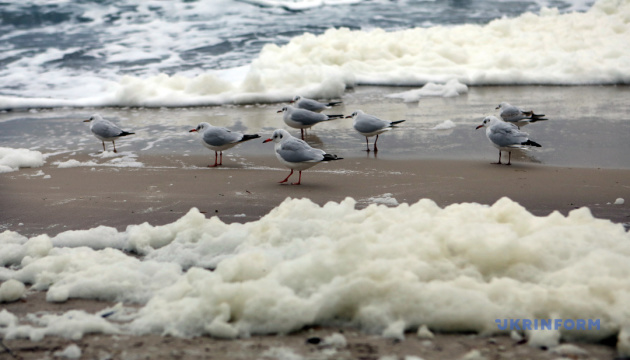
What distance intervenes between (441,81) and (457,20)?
8104mm

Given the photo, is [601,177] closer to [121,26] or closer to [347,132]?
[347,132]

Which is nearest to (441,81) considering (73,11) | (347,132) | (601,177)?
(347,132)

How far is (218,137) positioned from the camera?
779 centimetres

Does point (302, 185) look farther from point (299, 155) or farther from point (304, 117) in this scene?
point (304, 117)

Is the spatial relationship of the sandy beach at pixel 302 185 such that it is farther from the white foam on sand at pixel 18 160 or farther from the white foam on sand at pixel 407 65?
the white foam on sand at pixel 407 65

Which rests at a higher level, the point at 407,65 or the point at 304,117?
the point at 407,65

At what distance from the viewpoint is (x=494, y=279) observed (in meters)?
3.41

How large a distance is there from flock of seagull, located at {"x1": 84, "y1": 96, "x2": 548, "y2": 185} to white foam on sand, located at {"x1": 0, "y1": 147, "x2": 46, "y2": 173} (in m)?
1.03

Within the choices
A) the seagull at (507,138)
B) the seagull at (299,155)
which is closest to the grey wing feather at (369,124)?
the seagull at (507,138)

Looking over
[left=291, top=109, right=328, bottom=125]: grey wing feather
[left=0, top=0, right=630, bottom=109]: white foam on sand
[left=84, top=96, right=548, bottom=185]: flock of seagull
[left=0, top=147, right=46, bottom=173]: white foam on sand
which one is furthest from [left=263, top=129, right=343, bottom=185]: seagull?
[left=0, top=0, right=630, bottom=109]: white foam on sand

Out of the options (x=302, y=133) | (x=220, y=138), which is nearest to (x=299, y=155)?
(x=220, y=138)

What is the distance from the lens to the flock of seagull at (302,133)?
6668 mm

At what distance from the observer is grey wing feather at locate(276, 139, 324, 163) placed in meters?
6.59
